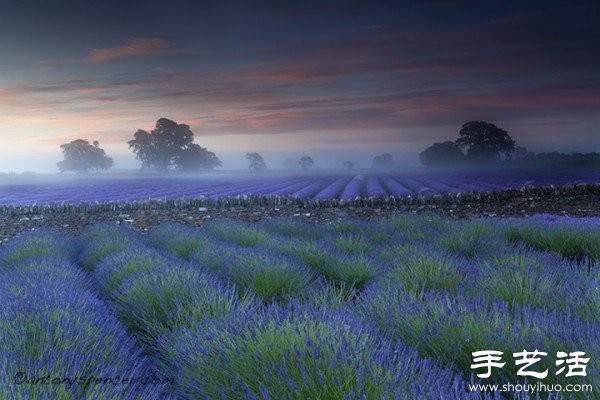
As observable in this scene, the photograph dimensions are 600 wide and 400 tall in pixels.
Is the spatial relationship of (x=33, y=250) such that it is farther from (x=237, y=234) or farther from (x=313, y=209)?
(x=313, y=209)

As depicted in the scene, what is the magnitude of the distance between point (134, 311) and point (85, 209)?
11.4 meters

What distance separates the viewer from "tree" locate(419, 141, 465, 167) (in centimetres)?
3691

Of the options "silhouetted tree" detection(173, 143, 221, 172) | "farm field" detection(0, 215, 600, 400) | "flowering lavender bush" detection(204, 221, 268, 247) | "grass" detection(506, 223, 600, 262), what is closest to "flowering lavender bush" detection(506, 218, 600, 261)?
"grass" detection(506, 223, 600, 262)

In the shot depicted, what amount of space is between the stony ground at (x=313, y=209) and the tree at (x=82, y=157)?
42.9m

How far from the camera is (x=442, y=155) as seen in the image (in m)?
39.2

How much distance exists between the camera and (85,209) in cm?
1475

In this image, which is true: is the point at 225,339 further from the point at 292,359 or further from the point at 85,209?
the point at 85,209

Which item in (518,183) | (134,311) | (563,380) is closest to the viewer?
(563,380)

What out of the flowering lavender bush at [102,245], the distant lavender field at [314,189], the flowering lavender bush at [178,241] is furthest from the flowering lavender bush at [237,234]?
the distant lavender field at [314,189]

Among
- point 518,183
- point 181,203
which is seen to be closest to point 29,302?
point 181,203

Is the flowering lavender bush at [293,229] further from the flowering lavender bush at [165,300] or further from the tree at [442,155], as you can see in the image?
the tree at [442,155]

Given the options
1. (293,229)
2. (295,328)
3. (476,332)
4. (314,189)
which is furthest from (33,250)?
(314,189)

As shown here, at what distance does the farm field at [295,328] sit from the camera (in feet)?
7.12

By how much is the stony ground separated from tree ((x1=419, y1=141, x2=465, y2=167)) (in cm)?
2128
